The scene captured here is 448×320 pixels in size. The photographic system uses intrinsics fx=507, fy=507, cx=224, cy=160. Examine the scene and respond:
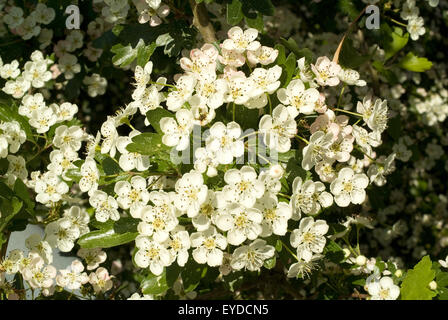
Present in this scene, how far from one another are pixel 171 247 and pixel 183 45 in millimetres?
810

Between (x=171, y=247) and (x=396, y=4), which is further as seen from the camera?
(x=396, y=4)

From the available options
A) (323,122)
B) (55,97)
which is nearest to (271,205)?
(323,122)

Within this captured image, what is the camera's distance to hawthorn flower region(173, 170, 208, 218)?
1249mm

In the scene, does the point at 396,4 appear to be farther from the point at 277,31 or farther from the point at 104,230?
the point at 104,230

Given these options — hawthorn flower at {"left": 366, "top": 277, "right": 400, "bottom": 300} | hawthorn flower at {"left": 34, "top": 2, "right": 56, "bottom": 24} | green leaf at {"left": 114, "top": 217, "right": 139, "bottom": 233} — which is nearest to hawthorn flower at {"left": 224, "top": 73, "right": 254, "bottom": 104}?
green leaf at {"left": 114, "top": 217, "right": 139, "bottom": 233}

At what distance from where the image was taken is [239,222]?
1.27m

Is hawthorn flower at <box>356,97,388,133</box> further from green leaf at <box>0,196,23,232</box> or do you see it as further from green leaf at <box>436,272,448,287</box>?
green leaf at <box>0,196,23,232</box>

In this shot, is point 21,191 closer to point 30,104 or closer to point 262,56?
point 30,104

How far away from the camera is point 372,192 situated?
215 cm

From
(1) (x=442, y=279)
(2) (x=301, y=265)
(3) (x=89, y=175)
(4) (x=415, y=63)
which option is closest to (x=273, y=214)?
(2) (x=301, y=265)

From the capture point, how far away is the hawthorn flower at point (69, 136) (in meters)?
1.70

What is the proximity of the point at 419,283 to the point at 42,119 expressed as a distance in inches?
52.5

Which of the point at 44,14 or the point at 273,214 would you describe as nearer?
the point at 273,214

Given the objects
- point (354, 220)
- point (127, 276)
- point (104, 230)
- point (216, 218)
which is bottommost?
point (127, 276)
